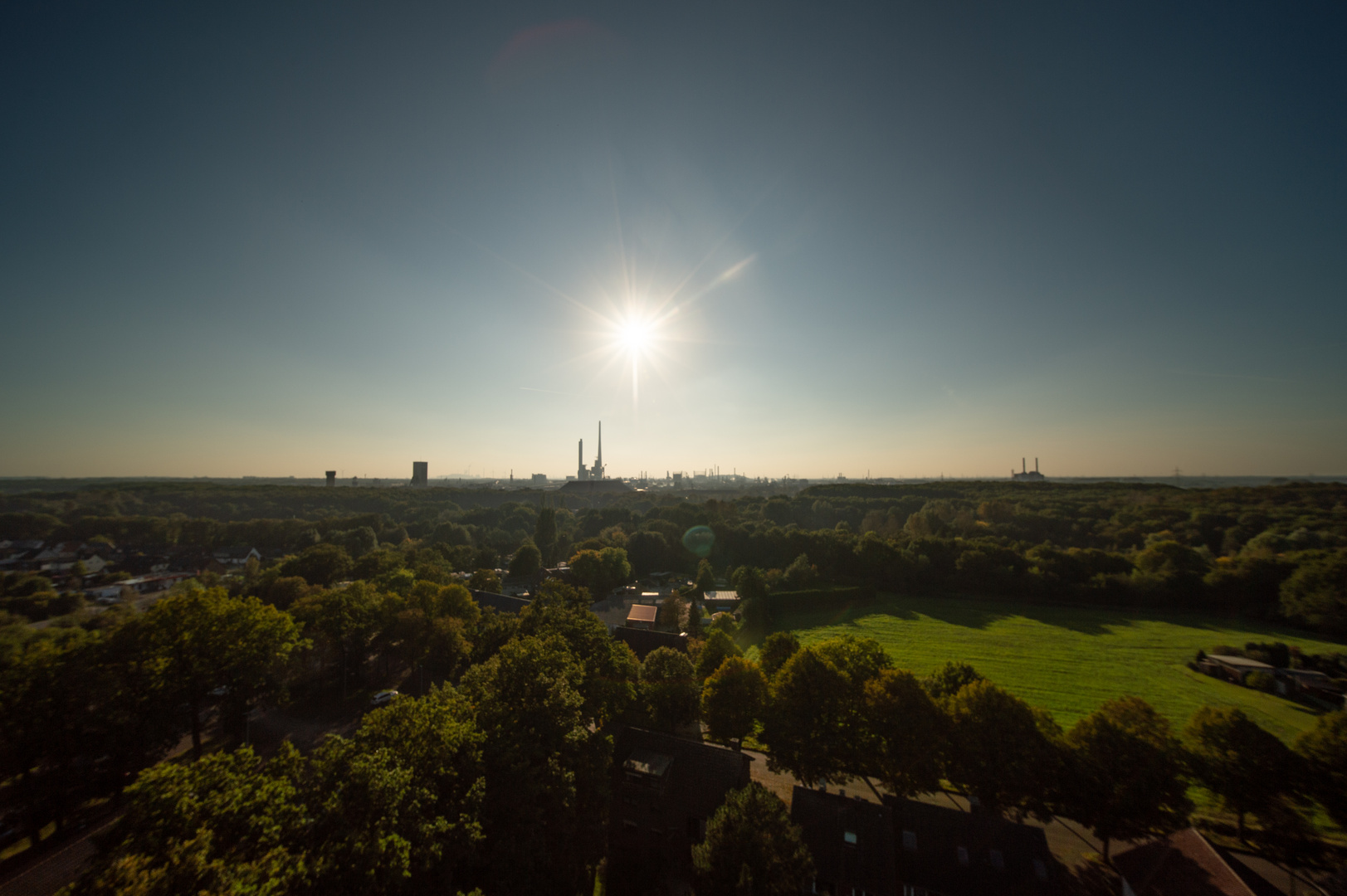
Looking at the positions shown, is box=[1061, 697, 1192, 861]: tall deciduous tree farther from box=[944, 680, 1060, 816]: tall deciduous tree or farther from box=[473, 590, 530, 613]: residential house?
box=[473, 590, 530, 613]: residential house

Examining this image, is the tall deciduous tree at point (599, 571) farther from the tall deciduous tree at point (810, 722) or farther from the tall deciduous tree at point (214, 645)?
the tall deciduous tree at point (810, 722)

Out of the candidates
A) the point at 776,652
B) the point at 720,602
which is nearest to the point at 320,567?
the point at 720,602

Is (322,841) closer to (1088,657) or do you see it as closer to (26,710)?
(26,710)

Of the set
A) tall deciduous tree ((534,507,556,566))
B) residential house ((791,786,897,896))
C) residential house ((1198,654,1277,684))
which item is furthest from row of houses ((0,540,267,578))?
residential house ((1198,654,1277,684))

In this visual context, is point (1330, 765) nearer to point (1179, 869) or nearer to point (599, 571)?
point (1179, 869)

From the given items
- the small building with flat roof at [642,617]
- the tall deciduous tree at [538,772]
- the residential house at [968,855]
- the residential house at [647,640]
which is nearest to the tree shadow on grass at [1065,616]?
the small building with flat roof at [642,617]

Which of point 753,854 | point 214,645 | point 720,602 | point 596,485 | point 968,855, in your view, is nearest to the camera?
point 753,854
